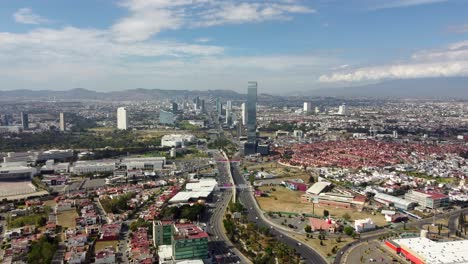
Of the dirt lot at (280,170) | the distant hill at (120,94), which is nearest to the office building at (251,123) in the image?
the dirt lot at (280,170)

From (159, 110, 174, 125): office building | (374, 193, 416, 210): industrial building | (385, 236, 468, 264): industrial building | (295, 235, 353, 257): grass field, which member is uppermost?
(159, 110, 174, 125): office building

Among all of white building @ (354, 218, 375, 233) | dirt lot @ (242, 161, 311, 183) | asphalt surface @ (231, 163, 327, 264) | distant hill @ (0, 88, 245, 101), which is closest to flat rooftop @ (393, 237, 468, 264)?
white building @ (354, 218, 375, 233)

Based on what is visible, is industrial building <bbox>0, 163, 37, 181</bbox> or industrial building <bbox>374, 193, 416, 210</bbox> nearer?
industrial building <bbox>374, 193, 416, 210</bbox>

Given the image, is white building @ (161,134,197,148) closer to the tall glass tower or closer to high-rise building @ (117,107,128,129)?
the tall glass tower

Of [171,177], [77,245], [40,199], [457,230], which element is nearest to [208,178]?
[171,177]

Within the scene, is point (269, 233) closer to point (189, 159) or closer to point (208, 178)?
point (208, 178)

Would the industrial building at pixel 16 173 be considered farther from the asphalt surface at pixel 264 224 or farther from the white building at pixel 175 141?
the white building at pixel 175 141
